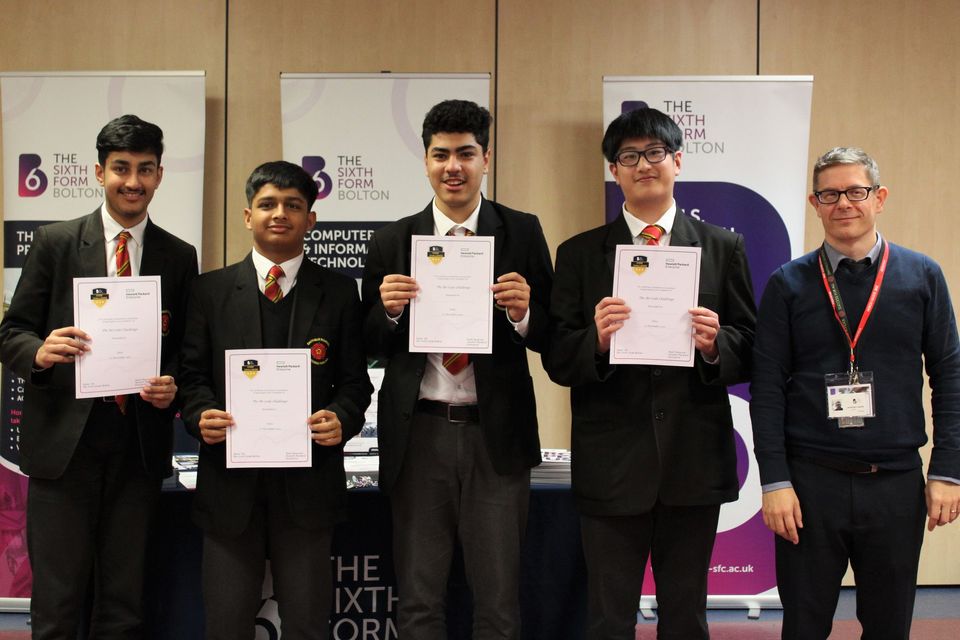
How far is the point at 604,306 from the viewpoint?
2.35 m

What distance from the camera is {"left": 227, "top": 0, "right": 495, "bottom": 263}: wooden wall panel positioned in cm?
453

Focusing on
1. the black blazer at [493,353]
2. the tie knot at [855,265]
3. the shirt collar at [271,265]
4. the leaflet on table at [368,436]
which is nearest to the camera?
the tie knot at [855,265]

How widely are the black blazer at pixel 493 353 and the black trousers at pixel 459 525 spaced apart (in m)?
0.06

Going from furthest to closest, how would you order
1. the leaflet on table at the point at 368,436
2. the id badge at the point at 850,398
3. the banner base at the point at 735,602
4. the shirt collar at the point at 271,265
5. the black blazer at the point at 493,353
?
the banner base at the point at 735,602, the leaflet on table at the point at 368,436, the shirt collar at the point at 271,265, the black blazer at the point at 493,353, the id badge at the point at 850,398

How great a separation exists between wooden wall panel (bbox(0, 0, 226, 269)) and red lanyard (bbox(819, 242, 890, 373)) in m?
3.40

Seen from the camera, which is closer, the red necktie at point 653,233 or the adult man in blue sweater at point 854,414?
the adult man in blue sweater at point 854,414

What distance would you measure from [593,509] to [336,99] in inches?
109

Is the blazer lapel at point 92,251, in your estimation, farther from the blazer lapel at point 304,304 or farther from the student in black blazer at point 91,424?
the blazer lapel at point 304,304

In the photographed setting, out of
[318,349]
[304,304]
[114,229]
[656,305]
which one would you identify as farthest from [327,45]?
[656,305]

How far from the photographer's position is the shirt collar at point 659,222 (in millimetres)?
2500

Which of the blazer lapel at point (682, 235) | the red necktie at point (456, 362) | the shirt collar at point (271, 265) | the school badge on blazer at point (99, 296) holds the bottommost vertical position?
the red necktie at point (456, 362)

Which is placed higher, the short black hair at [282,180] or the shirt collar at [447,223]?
the short black hair at [282,180]

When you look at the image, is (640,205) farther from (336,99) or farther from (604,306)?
(336,99)

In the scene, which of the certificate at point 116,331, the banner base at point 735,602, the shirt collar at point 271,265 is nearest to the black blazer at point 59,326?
the certificate at point 116,331
